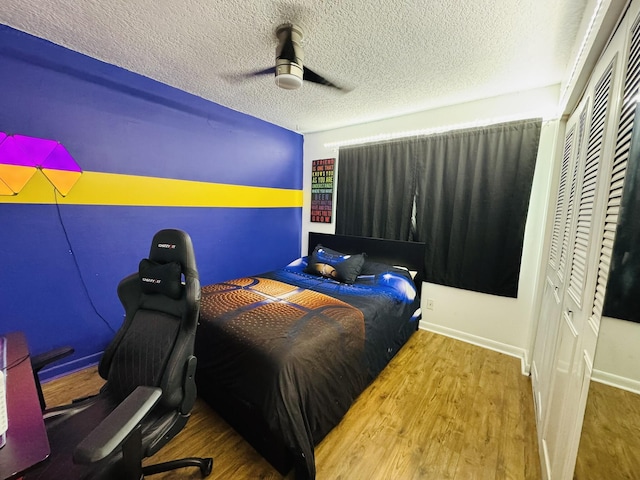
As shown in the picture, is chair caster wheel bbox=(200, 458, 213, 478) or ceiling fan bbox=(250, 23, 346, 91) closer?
chair caster wheel bbox=(200, 458, 213, 478)

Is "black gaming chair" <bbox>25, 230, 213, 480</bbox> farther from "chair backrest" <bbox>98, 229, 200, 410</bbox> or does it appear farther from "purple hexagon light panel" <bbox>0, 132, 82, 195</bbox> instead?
"purple hexagon light panel" <bbox>0, 132, 82, 195</bbox>

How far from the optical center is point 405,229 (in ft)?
10.3

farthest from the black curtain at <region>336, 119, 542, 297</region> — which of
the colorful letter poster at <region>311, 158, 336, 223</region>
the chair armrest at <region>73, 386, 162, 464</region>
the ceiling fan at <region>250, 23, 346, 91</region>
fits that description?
the chair armrest at <region>73, 386, 162, 464</region>

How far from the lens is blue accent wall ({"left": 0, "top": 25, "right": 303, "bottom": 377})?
1.90 m

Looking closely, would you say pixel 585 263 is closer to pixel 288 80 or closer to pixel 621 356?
pixel 621 356

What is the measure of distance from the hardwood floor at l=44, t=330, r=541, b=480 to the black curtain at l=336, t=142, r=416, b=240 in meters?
1.63

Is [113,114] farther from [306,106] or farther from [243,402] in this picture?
[243,402]

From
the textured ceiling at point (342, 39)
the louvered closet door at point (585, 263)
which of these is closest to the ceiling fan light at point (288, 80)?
the textured ceiling at point (342, 39)

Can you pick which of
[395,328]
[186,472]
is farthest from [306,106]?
[186,472]

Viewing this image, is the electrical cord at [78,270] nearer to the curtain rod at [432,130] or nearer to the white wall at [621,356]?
the curtain rod at [432,130]

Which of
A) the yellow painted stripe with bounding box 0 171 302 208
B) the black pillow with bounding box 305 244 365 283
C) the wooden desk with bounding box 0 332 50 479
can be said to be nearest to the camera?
the wooden desk with bounding box 0 332 50 479

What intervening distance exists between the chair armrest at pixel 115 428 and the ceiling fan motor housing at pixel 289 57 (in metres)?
1.75

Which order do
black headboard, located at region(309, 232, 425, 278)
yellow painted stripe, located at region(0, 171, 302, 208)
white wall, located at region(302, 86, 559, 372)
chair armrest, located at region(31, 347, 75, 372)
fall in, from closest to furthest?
chair armrest, located at region(31, 347, 75, 372)
yellow painted stripe, located at region(0, 171, 302, 208)
white wall, located at region(302, 86, 559, 372)
black headboard, located at region(309, 232, 425, 278)

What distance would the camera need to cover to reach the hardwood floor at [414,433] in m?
1.44
